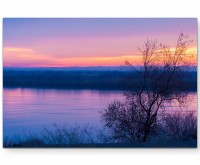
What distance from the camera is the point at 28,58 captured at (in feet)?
19.1

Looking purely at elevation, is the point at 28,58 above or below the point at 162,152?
above

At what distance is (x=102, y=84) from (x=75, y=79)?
0.25m

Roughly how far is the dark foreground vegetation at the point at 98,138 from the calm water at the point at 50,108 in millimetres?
62

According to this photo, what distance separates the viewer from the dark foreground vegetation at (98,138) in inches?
228

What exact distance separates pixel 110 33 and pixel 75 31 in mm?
309

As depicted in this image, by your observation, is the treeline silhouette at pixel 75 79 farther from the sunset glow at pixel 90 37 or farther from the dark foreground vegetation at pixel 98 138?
the dark foreground vegetation at pixel 98 138

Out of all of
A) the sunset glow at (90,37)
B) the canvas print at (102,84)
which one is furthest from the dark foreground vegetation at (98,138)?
the sunset glow at (90,37)

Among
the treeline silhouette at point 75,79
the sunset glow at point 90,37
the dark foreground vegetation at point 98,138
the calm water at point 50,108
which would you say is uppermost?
the sunset glow at point 90,37

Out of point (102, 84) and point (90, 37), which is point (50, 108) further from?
point (90, 37)

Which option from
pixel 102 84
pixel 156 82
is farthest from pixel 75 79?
pixel 156 82

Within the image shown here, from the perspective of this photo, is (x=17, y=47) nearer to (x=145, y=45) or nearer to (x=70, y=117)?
(x=70, y=117)

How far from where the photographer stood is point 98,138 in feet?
19.1
